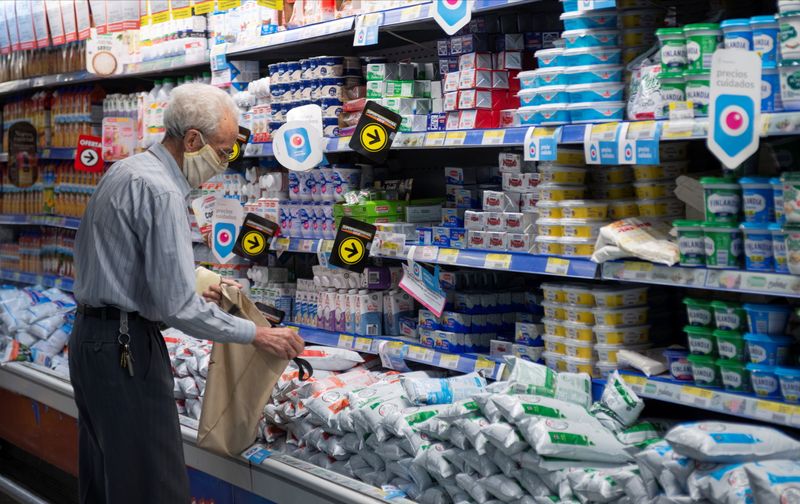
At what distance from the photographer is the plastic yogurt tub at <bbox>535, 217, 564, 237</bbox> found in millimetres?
3053

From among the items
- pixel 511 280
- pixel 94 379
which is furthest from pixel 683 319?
pixel 94 379

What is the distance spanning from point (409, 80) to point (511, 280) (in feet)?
3.00

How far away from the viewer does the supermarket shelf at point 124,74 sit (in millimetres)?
4941

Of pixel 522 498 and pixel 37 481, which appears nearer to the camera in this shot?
pixel 522 498

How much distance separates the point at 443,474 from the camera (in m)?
2.85

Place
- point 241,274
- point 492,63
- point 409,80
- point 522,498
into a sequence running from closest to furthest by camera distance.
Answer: point 522,498 < point 492,63 < point 409,80 < point 241,274

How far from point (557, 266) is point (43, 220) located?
460cm

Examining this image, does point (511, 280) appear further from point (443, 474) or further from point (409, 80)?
point (443, 474)

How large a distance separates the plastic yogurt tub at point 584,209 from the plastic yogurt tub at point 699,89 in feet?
1.75

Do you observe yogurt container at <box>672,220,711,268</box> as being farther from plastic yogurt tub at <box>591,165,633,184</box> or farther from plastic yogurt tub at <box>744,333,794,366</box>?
plastic yogurt tub at <box>591,165,633,184</box>

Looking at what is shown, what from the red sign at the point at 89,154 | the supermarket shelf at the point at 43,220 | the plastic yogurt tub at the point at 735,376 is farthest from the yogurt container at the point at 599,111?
the supermarket shelf at the point at 43,220

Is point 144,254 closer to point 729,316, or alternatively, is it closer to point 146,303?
point 146,303

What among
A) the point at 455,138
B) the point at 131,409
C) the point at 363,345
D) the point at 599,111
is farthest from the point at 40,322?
the point at 599,111

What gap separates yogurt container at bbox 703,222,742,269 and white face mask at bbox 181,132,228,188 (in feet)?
4.91
